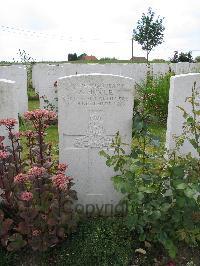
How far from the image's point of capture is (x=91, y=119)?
4094 millimetres

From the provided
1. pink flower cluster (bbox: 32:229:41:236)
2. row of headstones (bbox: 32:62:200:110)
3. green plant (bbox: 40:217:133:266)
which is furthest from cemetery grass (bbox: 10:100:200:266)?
row of headstones (bbox: 32:62:200:110)

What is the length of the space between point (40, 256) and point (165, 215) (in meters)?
1.20

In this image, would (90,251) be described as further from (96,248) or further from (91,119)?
(91,119)

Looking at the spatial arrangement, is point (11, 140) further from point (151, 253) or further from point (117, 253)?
point (151, 253)

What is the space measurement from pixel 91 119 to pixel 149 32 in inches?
1355

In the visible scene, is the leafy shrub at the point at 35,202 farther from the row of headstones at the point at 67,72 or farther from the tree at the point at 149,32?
the tree at the point at 149,32

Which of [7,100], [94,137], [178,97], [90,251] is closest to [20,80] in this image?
[7,100]

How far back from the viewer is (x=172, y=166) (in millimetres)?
3447

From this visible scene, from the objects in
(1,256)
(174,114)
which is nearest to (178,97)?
(174,114)

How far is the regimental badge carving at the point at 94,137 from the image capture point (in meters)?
4.09

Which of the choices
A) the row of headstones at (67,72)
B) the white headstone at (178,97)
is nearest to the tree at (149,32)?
the row of headstones at (67,72)

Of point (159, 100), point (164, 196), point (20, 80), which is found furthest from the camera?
point (20, 80)

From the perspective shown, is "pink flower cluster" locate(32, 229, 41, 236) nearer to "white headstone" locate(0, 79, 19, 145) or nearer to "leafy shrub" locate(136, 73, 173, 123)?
"white headstone" locate(0, 79, 19, 145)

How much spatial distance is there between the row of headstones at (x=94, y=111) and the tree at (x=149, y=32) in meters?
33.2
